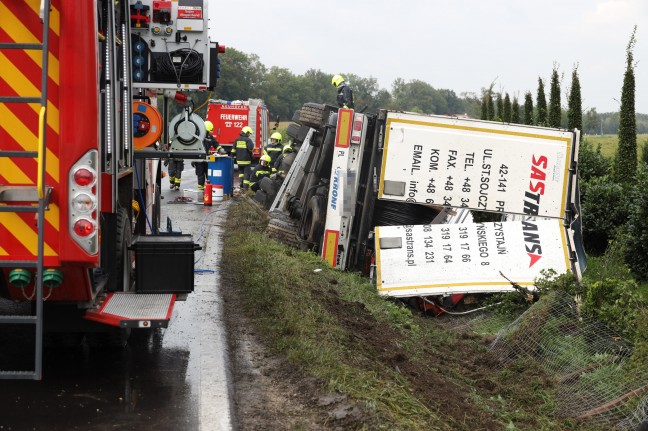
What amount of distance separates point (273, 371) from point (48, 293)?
174 cm

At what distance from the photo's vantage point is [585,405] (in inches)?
263

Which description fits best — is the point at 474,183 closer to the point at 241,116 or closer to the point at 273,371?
the point at 273,371

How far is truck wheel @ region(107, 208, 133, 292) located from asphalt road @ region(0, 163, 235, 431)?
1.84 feet

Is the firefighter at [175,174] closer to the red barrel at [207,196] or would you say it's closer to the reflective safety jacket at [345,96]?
the red barrel at [207,196]

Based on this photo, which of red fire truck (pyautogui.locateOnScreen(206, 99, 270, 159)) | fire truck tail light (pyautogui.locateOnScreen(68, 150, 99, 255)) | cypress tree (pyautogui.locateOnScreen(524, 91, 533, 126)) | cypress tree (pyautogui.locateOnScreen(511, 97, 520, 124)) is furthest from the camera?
red fire truck (pyautogui.locateOnScreen(206, 99, 270, 159))

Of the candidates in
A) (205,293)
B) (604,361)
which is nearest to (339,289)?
(205,293)

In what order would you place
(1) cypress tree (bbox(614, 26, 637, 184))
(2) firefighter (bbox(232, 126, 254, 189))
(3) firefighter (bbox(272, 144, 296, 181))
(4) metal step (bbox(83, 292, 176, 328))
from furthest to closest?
(2) firefighter (bbox(232, 126, 254, 189))
(3) firefighter (bbox(272, 144, 296, 181))
(1) cypress tree (bbox(614, 26, 637, 184))
(4) metal step (bbox(83, 292, 176, 328))

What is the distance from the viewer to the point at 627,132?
18.3 meters

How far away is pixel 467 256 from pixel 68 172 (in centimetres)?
629

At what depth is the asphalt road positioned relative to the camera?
5.63 metres

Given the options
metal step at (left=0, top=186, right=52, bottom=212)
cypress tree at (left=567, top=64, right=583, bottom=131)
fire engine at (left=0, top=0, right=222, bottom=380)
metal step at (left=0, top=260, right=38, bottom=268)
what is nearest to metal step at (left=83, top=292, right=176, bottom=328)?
fire engine at (left=0, top=0, right=222, bottom=380)

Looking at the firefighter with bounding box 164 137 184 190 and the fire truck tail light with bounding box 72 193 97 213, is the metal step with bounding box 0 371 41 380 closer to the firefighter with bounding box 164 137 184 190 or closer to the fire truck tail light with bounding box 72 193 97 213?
the fire truck tail light with bounding box 72 193 97 213

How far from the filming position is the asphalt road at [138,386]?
5629 mm

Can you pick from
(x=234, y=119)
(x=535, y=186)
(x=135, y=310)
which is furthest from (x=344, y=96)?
(x=234, y=119)
